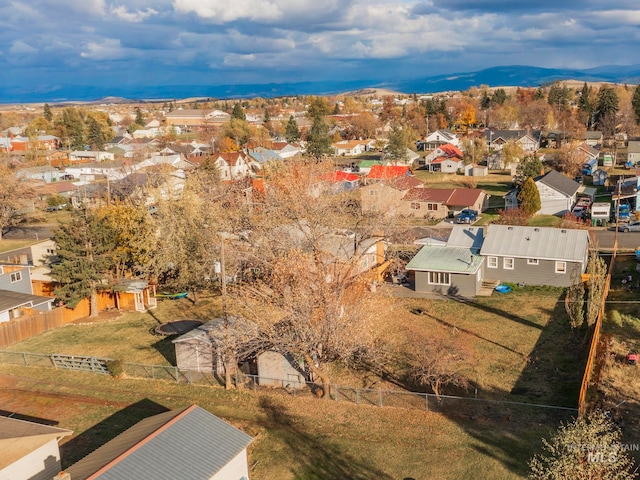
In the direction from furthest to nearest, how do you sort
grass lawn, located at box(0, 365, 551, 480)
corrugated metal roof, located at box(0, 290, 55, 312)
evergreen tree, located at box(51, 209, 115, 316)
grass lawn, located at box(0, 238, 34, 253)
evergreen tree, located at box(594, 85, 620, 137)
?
evergreen tree, located at box(594, 85, 620, 137), grass lawn, located at box(0, 238, 34, 253), evergreen tree, located at box(51, 209, 115, 316), corrugated metal roof, located at box(0, 290, 55, 312), grass lawn, located at box(0, 365, 551, 480)

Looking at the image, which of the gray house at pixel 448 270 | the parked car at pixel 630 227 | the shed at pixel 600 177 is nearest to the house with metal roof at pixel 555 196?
the parked car at pixel 630 227

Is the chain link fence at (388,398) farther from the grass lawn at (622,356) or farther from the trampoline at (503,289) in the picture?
the trampoline at (503,289)

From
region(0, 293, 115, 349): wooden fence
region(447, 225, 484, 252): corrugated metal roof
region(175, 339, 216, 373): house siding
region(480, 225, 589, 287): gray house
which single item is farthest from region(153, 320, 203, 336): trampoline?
region(480, 225, 589, 287): gray house

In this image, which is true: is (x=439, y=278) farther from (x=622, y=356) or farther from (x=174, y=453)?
(x=174, y=453)

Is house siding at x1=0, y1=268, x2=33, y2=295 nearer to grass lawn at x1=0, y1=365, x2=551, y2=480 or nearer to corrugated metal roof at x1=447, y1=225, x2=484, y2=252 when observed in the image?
grass lawn at x1=0, y1=365, x2=551, y2=480

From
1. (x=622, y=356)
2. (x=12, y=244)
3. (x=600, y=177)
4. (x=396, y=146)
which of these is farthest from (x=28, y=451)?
(x=396, y=146)

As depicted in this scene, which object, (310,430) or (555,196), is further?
(555,196)
